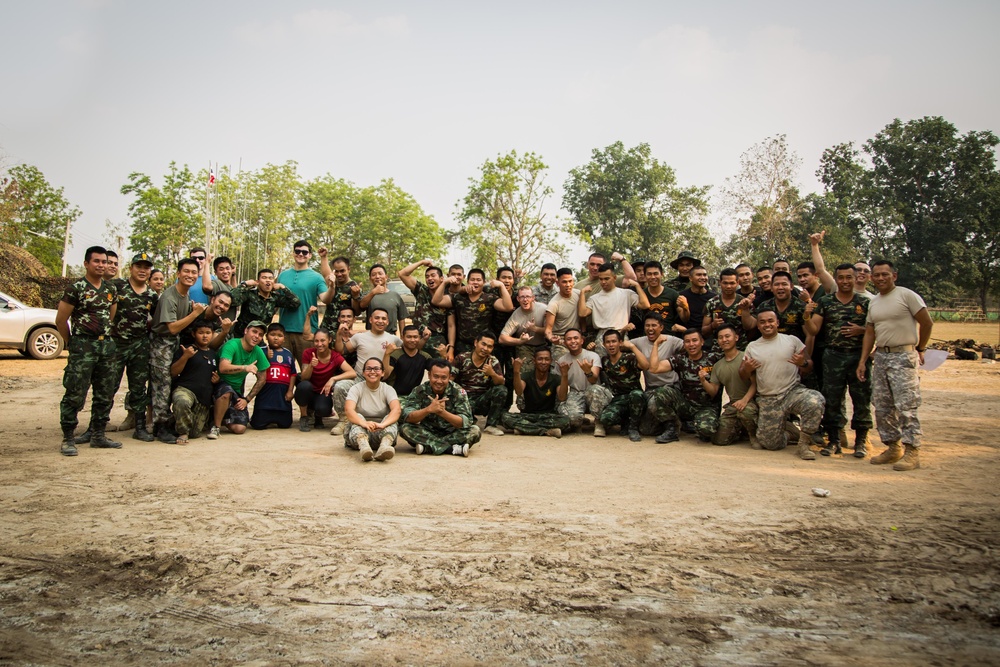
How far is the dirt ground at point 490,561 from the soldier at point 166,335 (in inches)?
28.0

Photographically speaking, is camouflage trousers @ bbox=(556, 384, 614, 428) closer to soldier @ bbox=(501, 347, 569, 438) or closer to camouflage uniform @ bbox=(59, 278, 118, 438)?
soldier @ bbox=(501, 347, 569, 438)

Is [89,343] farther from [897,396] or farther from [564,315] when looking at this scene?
[897,396]

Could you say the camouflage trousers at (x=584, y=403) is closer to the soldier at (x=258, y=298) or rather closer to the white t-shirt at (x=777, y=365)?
the white t-shirt at (x=777, y=365)

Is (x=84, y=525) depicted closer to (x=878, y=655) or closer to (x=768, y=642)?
(x=768, y=642)

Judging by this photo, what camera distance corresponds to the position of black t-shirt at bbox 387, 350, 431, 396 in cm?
805

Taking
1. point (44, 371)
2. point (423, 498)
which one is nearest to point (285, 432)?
point (423, 498)

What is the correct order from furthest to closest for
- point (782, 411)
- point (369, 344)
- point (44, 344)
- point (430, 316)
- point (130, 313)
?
point (44, 344)
point (430, 316)
point (369, 344)
point (782, 411)
point (130, 313)

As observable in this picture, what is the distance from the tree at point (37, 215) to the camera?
29047 mm

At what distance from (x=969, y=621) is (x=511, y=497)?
3025 mm

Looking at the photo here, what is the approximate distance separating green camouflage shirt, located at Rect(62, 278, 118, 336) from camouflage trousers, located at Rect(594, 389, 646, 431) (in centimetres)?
549

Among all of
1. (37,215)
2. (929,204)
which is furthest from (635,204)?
(37,215)

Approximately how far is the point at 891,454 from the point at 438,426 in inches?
178

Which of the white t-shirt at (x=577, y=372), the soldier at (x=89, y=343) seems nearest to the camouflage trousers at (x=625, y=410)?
the white t-shirt at (x=577, y=372)

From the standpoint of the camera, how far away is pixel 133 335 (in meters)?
7.12
